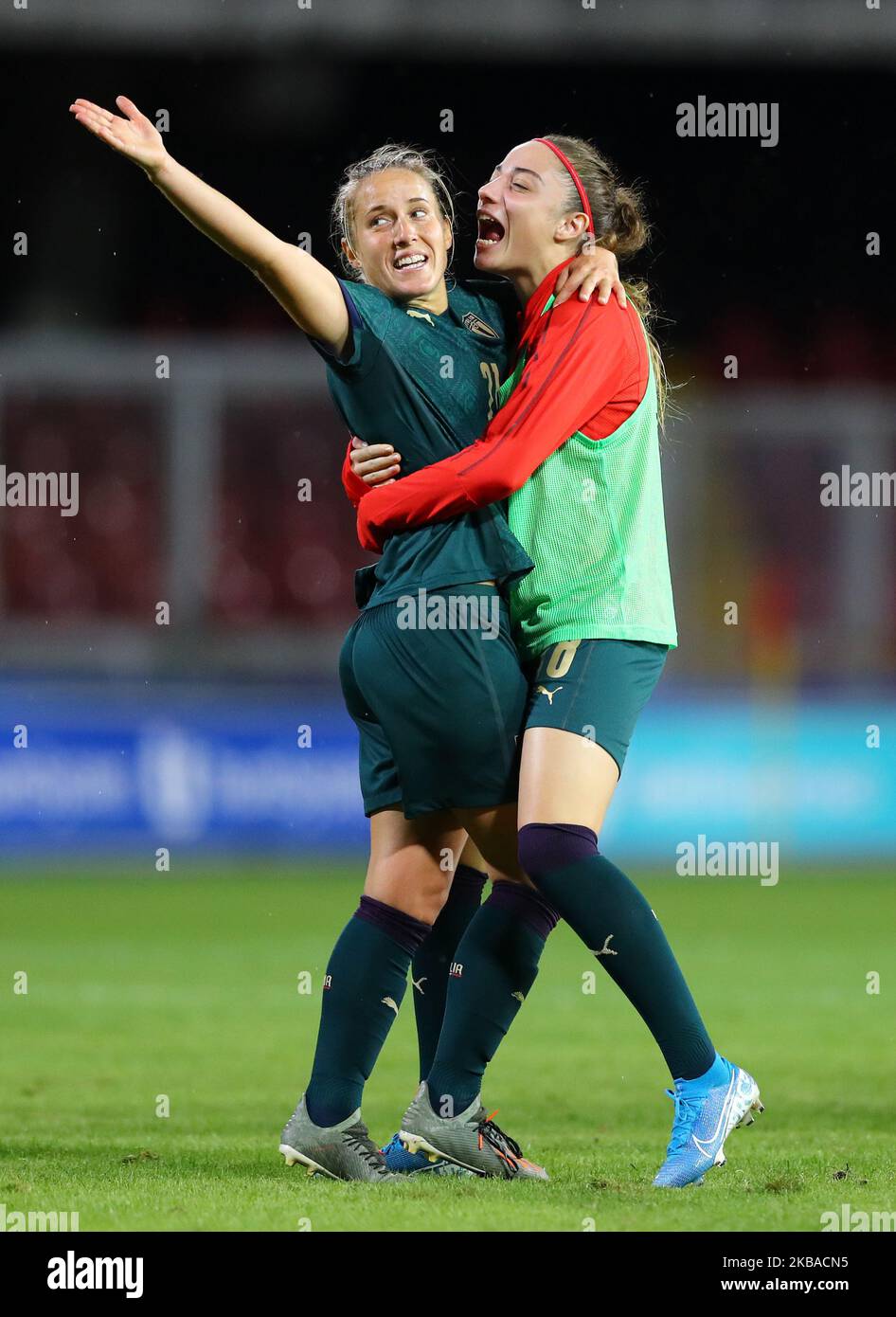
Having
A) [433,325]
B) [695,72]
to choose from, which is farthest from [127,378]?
[433,325]

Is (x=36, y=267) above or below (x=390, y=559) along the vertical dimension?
above

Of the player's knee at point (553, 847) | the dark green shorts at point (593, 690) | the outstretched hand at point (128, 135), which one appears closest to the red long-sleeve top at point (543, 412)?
the dark green shorts at point (593, 690)

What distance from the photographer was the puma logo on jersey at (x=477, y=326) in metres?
3.78

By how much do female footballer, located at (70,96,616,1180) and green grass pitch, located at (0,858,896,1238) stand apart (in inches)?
14.1

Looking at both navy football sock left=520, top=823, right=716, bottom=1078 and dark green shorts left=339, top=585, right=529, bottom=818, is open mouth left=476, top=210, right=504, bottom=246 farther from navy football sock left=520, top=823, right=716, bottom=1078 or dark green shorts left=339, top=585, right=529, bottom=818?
navy football sock left=520, top=823, right=716, bottom=1078

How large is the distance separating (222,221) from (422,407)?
61cm

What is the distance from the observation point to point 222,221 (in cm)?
319

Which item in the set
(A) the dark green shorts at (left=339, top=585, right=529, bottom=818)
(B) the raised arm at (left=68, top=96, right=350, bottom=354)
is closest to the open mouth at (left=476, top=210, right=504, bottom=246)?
(B) the raised arm at (left=68, top=96, right=350, bottom=354)

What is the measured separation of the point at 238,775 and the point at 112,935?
88.0 inches

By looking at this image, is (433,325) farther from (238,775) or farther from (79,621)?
(79,621)

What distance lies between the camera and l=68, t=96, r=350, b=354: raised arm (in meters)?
3.17

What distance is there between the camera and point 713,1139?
3373 mm

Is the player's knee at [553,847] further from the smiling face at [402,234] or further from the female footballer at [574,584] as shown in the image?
the smiling face at [402,234]

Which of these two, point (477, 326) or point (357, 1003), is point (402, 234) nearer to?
point (477, 326)
